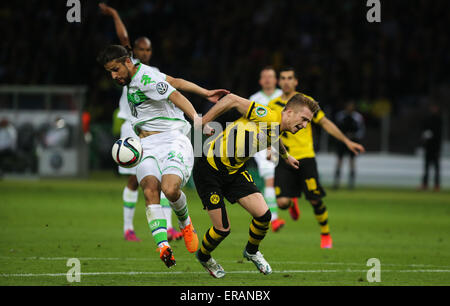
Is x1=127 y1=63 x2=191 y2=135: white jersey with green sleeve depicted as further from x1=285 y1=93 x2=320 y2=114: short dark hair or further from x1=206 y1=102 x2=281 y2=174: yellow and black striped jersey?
x1=285 y1=93 x2=320 y2=114: short dark hair

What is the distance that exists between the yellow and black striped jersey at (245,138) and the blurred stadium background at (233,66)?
16.8 meters

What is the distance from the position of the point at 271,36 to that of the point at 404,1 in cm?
482

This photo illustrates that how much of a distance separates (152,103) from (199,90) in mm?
570

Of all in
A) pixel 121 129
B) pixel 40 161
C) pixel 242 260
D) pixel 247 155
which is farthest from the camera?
pixel 40 161

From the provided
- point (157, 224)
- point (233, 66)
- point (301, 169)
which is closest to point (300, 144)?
point (301, 169)

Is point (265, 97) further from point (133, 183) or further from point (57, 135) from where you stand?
point (57, 135)

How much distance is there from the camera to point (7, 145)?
2362 cm

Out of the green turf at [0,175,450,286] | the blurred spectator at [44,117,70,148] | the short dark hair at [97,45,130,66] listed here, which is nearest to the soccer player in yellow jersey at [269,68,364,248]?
the green turf at [0,175,450,286]

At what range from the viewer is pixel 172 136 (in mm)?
8266

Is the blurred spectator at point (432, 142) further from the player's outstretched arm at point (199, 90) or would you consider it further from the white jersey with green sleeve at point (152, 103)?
the player's outstretched arm at point (199, 90)

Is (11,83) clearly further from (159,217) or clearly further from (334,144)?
(159,217)

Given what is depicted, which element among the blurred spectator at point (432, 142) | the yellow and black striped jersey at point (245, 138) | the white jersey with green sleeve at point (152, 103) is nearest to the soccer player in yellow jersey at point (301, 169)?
the white jersey with green sleeve at point (152, 103)

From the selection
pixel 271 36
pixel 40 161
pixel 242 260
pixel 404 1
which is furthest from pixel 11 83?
pixel 242 260

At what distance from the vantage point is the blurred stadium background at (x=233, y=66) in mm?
24703
